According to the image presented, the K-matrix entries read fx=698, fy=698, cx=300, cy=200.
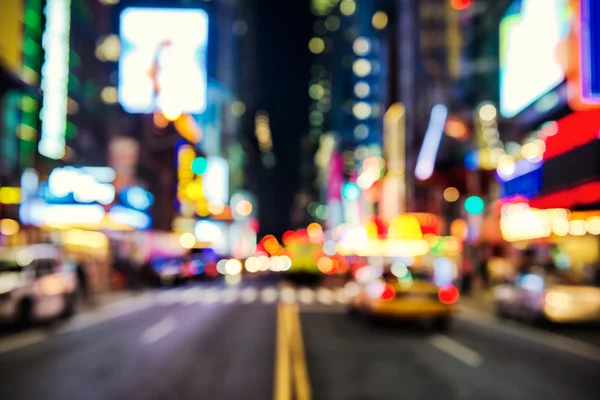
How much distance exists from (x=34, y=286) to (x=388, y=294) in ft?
30.1

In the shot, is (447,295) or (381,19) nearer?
(447,295)

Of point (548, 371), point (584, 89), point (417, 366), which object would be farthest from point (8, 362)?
point (584, 89)

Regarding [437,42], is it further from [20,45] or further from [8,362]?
[8,362]

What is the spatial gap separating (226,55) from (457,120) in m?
122

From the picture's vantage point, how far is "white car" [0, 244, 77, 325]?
17.0 metres

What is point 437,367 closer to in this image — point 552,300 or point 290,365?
point 290,365

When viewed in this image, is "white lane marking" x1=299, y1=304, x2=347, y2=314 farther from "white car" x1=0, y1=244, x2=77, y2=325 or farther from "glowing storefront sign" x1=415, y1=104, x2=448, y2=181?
"glowing storefront sign" x1=415, y1=104, x2=448, y2=181

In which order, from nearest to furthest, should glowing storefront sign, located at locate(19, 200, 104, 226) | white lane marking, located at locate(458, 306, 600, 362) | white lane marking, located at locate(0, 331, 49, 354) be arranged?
white lane marking, located at locate(0, 331, 49, 354) → white lane marking, located at locate(458, 306, 600, 362) → glowing storefront sign, located at locate(19, 200, 104, 226)

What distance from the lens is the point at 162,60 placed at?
4891 centimetres

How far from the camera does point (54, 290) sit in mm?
19078

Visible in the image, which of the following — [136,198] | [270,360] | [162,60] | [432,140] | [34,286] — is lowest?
[270,360]

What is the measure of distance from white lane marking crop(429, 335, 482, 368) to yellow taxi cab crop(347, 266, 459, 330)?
1.08 metres

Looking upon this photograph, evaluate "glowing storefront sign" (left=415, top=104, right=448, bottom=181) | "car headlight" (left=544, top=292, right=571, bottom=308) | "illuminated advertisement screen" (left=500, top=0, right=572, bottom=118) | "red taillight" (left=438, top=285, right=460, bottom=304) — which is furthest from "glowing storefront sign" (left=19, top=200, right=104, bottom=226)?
"glowing storefront sign" (left=415, top=104, right=448, bottom=181)

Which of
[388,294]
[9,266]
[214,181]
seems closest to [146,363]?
[9,266]
